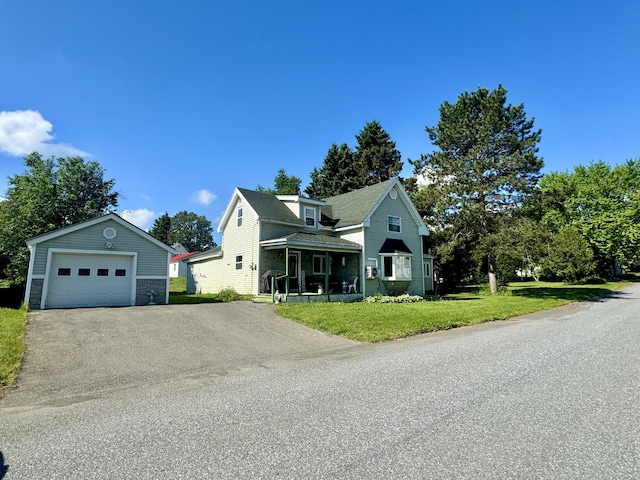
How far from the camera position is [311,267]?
2170 cm

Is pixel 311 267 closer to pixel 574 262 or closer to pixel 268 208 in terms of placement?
pixel 268 208

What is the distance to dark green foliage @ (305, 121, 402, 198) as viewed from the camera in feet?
142

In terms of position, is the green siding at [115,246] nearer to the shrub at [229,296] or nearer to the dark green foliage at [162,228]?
the shrub at [229,296]

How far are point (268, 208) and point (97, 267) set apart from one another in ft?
30.2

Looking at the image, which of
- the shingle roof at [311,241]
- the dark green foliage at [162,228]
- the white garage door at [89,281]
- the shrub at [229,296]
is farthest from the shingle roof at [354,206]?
the dark green foliage at [162,228]

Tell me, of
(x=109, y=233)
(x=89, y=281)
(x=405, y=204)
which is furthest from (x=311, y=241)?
(x=89, y=281)

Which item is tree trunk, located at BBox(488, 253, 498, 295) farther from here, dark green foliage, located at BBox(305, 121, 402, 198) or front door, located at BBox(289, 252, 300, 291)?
dark green foliage, located at BBox(305, 121, 402, 198)

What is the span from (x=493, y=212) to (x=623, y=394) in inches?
896

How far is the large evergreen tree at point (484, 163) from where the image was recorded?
82.3 feet

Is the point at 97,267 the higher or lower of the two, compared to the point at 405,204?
lower

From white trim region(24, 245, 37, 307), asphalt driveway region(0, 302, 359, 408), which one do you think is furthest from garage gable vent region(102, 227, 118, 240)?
asphalt driveway region(0, 302, 359, 408)

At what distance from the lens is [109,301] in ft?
51.7

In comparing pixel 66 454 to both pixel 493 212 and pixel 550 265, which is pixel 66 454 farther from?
pixel 550 265

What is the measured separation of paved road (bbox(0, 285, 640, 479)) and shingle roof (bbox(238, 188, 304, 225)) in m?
14.0
